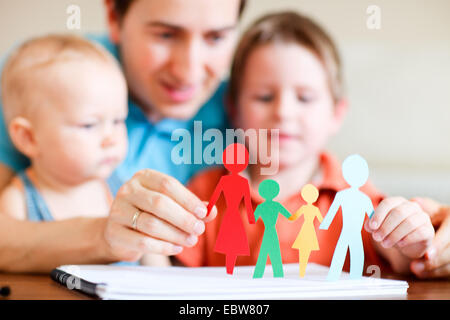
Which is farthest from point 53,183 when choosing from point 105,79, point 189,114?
point 189,114

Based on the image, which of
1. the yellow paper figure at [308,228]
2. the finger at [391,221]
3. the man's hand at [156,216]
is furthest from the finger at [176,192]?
the finger at [391,221]

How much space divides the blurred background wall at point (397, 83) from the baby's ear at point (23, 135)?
65cm

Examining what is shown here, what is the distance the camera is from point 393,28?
165 cm

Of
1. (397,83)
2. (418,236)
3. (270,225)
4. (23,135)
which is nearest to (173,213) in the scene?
(270,225)

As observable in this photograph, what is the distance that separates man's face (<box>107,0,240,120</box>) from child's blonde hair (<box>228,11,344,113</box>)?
48 mm

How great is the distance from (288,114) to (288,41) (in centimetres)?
18

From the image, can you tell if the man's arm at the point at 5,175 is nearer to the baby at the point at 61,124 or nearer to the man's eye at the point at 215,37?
the baby at the point at 61,124

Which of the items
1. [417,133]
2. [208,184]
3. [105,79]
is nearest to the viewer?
[105,79]

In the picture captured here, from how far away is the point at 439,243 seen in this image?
792 mm

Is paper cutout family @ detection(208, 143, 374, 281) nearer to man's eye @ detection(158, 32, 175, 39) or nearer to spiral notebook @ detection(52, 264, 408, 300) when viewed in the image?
spiral notebook @ detection(52, 264, 408, 300)

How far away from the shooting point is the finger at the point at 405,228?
715mm

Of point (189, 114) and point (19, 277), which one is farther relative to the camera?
point (189, 114)

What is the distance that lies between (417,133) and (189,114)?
82 cm
